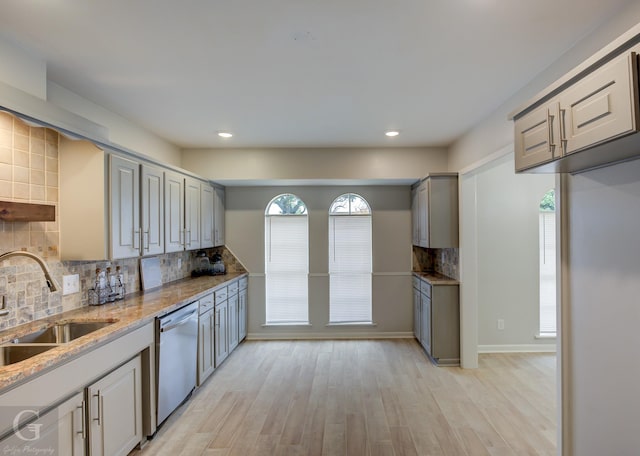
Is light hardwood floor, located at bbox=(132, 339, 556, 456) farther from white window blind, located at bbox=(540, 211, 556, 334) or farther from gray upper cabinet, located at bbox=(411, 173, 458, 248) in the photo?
gray upper cabinet, located at bbox=(411, 173, 458, 248)

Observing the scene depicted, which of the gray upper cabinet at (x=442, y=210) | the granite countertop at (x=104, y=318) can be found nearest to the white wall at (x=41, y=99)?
the granite countertop at (x=104, y=318)

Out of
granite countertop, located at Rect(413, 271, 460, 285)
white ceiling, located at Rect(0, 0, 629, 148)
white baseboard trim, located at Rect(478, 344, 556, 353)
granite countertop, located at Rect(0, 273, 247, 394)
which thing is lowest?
white baseboard trim, located at Rect(478, 344, 556, 353)

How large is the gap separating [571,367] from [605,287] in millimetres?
603

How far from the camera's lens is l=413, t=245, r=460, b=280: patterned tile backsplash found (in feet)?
14.7

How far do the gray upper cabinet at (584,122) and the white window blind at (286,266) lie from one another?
371 cm

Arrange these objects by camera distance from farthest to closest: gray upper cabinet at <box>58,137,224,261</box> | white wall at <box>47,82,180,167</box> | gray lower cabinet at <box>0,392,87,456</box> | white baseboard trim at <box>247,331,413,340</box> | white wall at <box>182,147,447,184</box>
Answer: white baseboard trim at <box>247,331,413,340</box> < white wall at <box>182,147,447,184</box> < white wall at <box>47,82,180,167</box> < gray upper cabinet at <box>58,137,224,261</box> < gray lower cabinet at <box>0,392,87,456</box>

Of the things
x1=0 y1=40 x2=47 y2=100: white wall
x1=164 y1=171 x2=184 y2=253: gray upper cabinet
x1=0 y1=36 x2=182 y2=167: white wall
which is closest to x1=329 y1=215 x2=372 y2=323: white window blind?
x1=164 y1=171 x2=184 y2=253: gray upper cabinet

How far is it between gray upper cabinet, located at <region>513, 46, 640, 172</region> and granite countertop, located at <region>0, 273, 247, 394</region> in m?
2.59

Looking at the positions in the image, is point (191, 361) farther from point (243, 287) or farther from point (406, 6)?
point (406, 6)

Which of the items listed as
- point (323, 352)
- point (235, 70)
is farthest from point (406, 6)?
point (323, 352)

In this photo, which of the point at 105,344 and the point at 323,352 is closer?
the point at 105,344

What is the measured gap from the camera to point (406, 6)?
1.73 m

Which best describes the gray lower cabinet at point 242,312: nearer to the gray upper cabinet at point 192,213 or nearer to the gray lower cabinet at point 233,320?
the gray lower cabinet at point 233,320

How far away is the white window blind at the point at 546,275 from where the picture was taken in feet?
14.9
